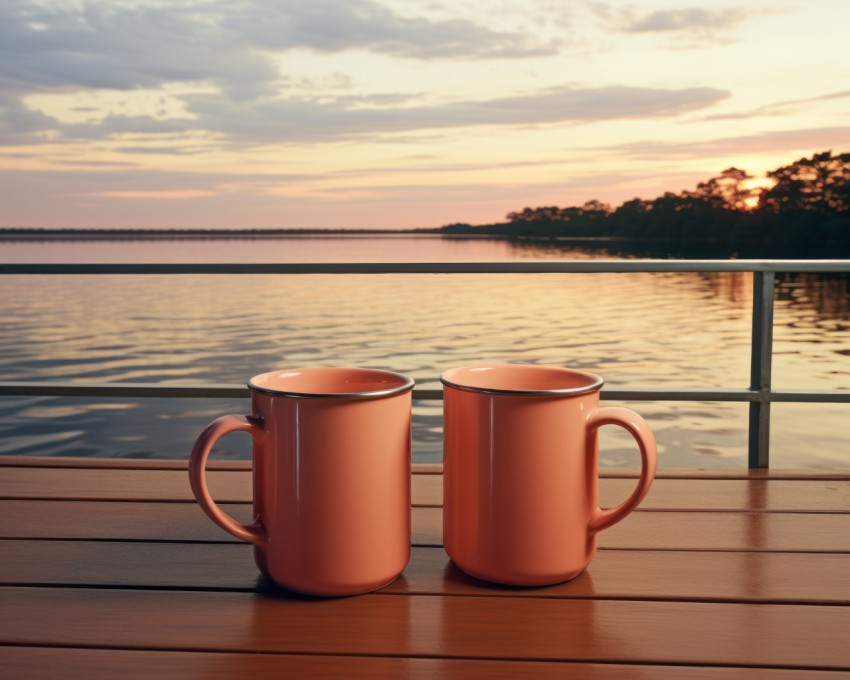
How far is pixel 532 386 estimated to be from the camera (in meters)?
0.95

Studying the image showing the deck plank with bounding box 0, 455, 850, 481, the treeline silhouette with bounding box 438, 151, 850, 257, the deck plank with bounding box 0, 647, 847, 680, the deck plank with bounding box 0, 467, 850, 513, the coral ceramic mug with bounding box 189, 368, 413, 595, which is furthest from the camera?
the treeline silhouette with bounding box 438, 151, 850, 257

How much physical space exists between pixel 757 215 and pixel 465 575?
2964 cm

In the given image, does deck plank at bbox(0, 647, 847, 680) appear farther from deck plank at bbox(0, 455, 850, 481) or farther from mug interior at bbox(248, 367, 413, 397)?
deck plank at bbox(0, 455, 850, 481)

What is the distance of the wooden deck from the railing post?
1.13 ft

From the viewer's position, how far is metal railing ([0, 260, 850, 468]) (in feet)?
4.99

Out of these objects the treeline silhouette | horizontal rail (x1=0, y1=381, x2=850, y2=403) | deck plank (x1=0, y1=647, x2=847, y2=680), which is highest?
the treeline silhouette

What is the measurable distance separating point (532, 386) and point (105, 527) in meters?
0.72

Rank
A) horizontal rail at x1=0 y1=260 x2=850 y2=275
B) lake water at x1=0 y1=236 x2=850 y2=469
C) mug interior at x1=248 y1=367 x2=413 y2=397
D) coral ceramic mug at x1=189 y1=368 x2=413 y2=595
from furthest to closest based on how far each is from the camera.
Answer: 1. lake water at x1=0 y1=236 x2=850 y2=469
2. horizontal rail at x1=0 y1=260 x2=850 y2=275
3. mug interior at x1=248 y1=367 x2=413 y2=397
4. coral ceramic mug at x1=189 y1=368 x2=413 y2=595

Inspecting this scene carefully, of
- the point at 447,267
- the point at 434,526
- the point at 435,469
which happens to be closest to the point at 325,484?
the point at 434,526

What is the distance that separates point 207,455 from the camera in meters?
0.80

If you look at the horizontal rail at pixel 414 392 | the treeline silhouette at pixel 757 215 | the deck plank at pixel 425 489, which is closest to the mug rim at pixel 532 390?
the deck plank at pixel 425 489

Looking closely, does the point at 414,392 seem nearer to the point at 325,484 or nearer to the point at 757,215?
the point at 325,484

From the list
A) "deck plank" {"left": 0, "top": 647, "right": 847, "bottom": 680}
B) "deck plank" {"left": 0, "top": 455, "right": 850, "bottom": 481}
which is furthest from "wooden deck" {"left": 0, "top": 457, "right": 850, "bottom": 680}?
"deck plank" {"left": 0, "top": 455, "right": 850, "bottom": 481}

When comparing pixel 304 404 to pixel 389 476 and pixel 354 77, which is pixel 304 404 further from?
pixel 354 77
